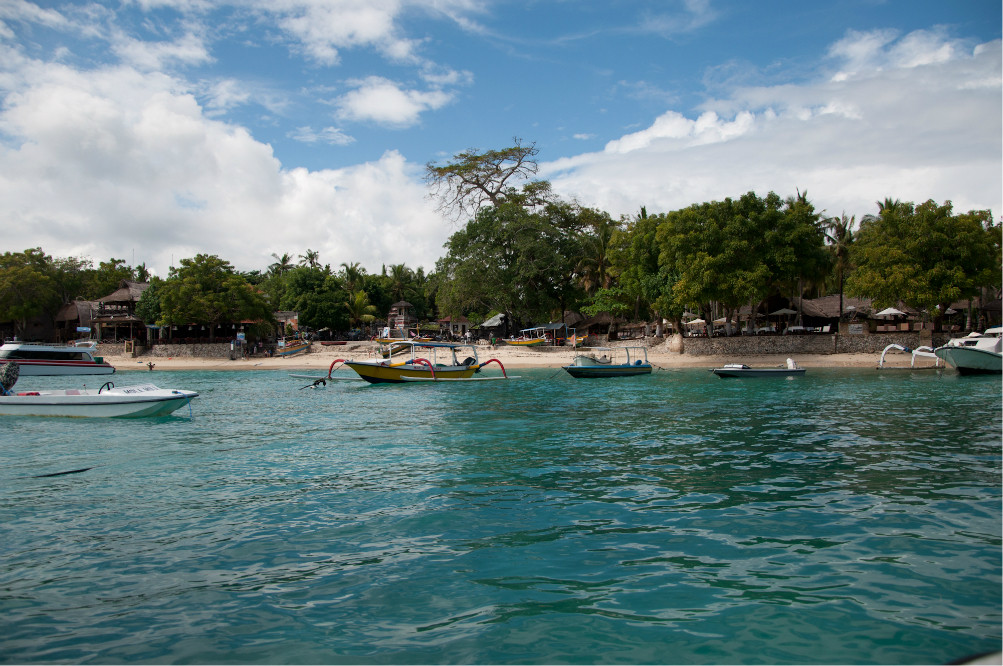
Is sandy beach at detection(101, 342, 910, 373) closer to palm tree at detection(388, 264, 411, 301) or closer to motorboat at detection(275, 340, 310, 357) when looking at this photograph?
motorboat at detection(275, 340, 310, 357)

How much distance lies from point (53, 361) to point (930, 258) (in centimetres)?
5597

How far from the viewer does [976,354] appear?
2920cm

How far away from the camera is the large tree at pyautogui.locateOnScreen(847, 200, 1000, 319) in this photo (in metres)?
35.4

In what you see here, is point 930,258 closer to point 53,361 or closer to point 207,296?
point 207,296

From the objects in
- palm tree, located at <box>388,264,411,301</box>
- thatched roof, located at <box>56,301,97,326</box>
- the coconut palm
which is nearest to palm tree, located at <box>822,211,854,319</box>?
the coconut palm

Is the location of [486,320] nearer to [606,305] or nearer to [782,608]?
[606,305]

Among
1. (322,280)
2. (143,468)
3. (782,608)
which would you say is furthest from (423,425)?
(322,280)

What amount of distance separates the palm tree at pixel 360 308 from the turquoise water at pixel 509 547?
51.5 metres

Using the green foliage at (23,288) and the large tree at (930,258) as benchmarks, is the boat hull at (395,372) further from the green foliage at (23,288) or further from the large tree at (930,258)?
the green foliage at (23,288)

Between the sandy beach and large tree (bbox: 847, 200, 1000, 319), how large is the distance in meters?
4.35

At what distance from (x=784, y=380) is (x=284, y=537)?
1076 inches

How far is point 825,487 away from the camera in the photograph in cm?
929

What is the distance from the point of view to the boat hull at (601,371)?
3158 centimetres

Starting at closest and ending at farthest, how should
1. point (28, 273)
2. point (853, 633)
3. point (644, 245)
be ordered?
point (853, 633)
point (644, 245)
point (28, 273)
